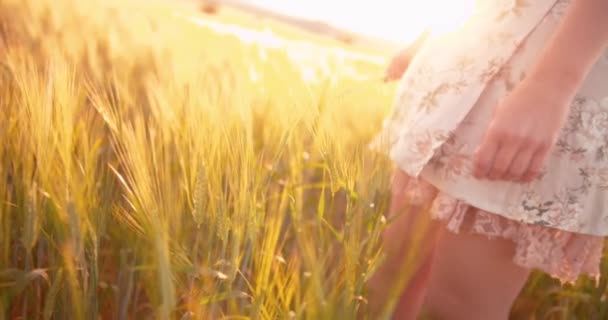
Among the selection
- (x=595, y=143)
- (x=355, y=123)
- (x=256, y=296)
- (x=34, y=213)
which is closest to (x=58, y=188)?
(x=34, y=213)

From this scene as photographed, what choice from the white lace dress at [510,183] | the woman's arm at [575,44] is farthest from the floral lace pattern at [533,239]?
the woman's arm at [575,44]

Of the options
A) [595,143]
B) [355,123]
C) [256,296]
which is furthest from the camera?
[355,123]

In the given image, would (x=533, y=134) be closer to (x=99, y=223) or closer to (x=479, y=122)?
(x=479, y=122)

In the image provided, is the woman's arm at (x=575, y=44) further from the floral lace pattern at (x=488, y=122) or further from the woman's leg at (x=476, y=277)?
the woman's leg at (x=476, y=277)

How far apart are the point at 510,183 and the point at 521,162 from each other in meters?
0.08

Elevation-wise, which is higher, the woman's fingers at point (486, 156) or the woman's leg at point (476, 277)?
the woman's fingers at point (486, 156)

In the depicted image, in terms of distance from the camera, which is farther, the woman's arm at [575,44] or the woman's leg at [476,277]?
the woman's leg at [476,277]

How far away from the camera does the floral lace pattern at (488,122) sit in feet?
2.42

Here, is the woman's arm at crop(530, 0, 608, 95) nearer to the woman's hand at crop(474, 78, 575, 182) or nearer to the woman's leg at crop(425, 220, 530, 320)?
the woman's hand at crop(474, 78, 575, 182)

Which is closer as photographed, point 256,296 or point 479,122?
point 256,296

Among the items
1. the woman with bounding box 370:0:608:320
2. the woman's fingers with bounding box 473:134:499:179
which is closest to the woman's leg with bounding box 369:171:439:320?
the woman with bounding box 370:0:608:320

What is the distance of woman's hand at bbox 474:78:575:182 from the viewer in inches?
25.9

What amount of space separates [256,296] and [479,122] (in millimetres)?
328

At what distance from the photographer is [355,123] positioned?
1.64 metres
